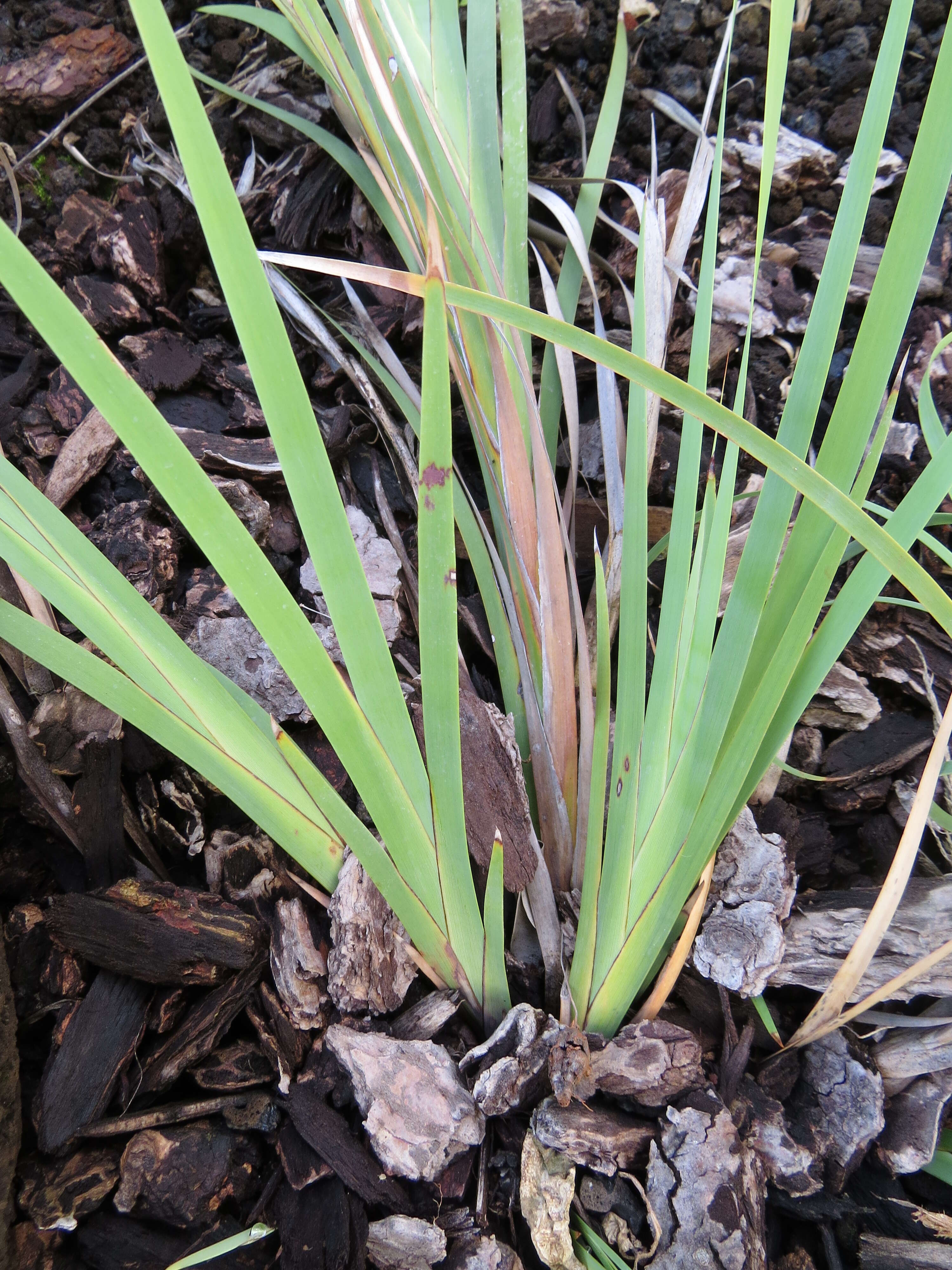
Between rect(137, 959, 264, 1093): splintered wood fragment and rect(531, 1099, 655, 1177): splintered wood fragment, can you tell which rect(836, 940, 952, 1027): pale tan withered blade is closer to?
rect(531, 1099, 655, 1177): splintered wood fragment

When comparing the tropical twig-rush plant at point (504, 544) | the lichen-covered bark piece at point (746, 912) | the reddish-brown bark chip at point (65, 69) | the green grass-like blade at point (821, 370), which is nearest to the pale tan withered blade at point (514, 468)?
the tropical twig-rush plant at point (504, 544)

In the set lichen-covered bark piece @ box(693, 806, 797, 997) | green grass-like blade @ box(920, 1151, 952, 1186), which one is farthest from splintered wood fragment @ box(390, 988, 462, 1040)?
green grass-like blade @ box(920, 1151, 952, 1186)

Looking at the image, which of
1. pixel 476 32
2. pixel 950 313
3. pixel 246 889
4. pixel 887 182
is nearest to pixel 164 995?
pixel 246 889

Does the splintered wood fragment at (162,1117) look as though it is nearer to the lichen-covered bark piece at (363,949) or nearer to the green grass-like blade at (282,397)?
the lichen-covered bark piece at (363,949)

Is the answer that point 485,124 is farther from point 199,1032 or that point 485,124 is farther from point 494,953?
point 199,1032

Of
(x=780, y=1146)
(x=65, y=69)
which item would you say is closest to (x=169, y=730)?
(x=780, y=1146)

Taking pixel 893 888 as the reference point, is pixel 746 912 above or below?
below
